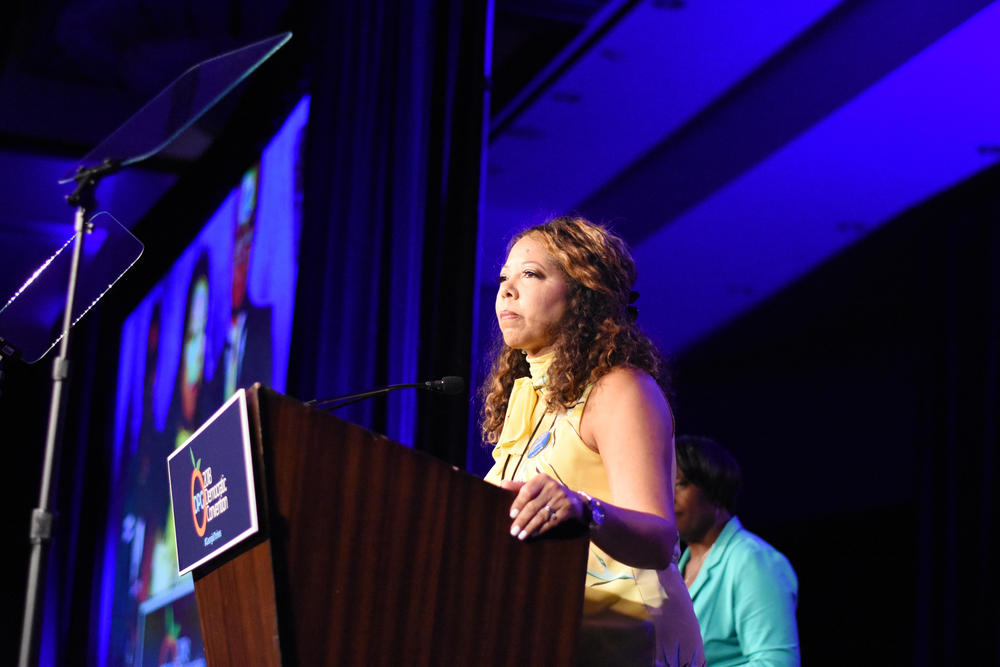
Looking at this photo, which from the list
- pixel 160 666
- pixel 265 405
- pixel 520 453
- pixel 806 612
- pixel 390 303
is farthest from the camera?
pixel 806 612

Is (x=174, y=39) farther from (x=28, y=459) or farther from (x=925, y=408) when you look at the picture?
(x=925, y=408)

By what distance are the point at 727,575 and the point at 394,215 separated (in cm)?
142

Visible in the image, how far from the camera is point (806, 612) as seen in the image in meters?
6.65

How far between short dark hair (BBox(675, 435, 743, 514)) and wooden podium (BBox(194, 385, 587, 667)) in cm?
202

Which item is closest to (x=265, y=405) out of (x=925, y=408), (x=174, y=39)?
(x=174, y=39)

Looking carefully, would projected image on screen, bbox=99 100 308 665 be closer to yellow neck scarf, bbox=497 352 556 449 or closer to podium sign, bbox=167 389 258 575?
yellow neck scarf, bbox=497 352 556 449

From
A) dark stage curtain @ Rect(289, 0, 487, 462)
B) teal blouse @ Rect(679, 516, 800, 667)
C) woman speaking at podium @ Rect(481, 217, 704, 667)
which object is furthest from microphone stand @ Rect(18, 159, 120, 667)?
teal blouse @ Rect(679, 516, 800, 667)

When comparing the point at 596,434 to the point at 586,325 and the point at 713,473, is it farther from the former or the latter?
the point at 713,473

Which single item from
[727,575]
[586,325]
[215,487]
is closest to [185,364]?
[727,575]

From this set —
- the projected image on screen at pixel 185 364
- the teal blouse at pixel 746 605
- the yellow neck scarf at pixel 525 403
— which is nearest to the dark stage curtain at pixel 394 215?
the projected image on screen at pixel 185 364

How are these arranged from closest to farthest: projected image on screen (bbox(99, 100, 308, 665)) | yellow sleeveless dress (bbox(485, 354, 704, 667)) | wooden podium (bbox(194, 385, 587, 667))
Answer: wooden podium (bbox(194, 385, 587, 667)) < yellow sleeveless dress (bbox(485, 354, 704, 667)) < projected image on screen (bbox(99, 100, 308, 665))

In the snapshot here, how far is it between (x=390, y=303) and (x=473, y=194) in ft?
Answer: 1.33

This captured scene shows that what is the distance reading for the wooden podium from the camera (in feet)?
4.12

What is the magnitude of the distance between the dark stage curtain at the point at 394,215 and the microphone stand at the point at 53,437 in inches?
56.8
